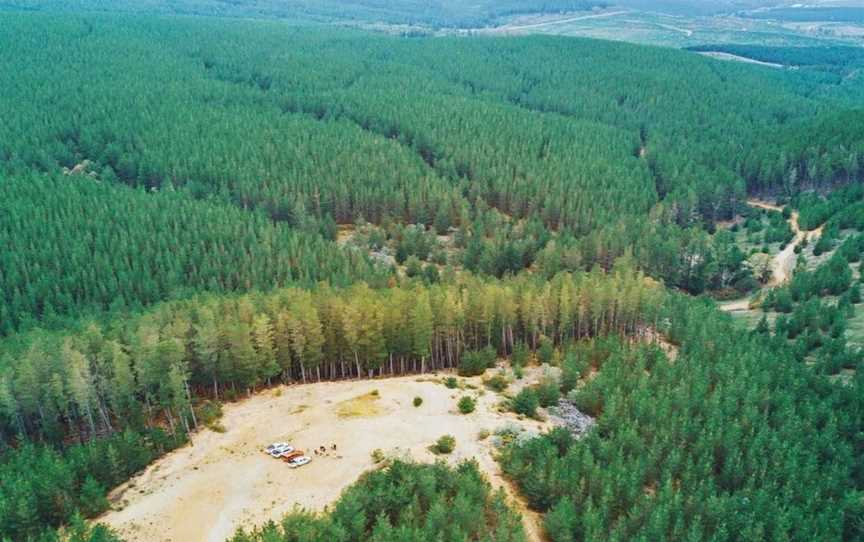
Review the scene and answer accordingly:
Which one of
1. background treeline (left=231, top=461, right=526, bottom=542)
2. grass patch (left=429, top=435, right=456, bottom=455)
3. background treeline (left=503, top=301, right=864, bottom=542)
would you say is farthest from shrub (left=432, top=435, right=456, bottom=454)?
background treeline (left=503, top=301, right=864, bottom=542)

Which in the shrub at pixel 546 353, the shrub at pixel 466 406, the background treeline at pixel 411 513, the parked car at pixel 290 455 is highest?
the background treeline at pixel 411 513

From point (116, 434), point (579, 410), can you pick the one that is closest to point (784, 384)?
point (579, 410)

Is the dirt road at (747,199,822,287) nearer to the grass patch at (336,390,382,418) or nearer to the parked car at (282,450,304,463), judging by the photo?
the grass patch at (336,390,382,418)

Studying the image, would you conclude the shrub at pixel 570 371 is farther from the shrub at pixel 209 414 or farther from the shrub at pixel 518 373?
the shrub at pixel 209 414

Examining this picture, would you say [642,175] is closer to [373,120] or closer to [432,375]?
[373,120]

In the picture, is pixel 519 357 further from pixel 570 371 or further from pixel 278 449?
pixel 278 449

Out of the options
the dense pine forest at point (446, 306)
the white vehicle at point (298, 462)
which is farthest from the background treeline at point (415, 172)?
the white vehicle at point (298, 462)
